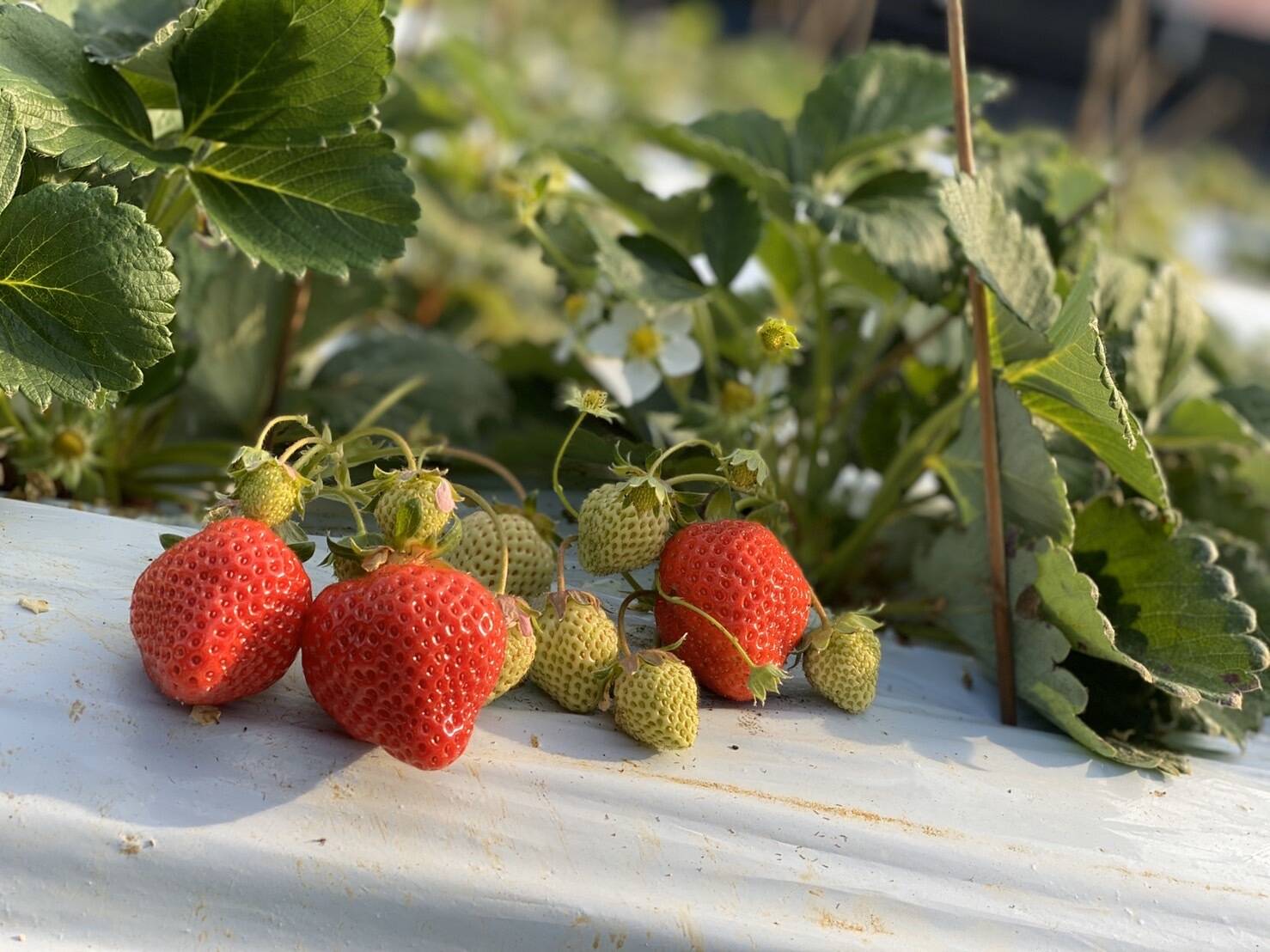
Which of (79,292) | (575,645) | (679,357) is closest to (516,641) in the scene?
(575,645)

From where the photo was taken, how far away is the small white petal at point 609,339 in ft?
3.36

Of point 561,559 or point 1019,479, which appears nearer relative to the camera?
point 561,559

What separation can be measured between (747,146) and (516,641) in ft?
1.93

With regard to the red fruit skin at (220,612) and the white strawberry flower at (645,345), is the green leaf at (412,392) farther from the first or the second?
the red fruit skin at (220,612)

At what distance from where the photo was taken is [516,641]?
633mm

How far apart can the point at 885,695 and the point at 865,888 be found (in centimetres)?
22

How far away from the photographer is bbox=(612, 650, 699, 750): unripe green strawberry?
2.11 ft

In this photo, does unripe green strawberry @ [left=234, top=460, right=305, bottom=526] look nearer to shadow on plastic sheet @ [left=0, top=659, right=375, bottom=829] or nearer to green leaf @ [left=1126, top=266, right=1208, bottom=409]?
shadow on plastic sheet @ [left=0, top=659, right=375, bottom=829]

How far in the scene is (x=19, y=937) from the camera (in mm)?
545

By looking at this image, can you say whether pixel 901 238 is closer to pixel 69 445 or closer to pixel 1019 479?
pixel 1019 479

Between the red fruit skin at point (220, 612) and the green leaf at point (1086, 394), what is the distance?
0.46 metres

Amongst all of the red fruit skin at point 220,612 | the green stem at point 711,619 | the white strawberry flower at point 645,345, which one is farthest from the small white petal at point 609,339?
the red fruit skin at point 220,612

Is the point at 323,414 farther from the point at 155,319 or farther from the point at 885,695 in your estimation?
the point at 885,695

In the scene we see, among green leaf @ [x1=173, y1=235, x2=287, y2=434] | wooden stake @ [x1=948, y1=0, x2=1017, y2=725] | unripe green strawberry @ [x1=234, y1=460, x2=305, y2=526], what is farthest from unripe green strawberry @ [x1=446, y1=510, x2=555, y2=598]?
green leaf @ [x1=173, y1=235, x2=287, y2=434]
